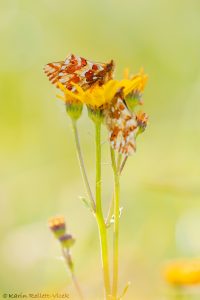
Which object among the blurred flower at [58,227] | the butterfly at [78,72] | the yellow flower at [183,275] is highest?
the butterfly at [78,72]

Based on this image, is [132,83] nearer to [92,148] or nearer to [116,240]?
[116,240]

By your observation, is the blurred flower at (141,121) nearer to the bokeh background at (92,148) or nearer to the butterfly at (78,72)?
the butterfly at (78,72)

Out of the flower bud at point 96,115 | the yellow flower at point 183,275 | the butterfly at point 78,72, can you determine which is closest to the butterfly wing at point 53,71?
the butterfly at point 78,72

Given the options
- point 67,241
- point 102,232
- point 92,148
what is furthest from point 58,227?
point 92,148

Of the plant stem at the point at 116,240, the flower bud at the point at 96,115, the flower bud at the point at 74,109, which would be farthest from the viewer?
the flower bud at the point at 74,109

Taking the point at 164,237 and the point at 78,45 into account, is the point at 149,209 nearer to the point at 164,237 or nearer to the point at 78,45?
the point at 164,237

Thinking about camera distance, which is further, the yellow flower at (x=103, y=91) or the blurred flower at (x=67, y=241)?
the blurred flower at (x=67, y=241)
